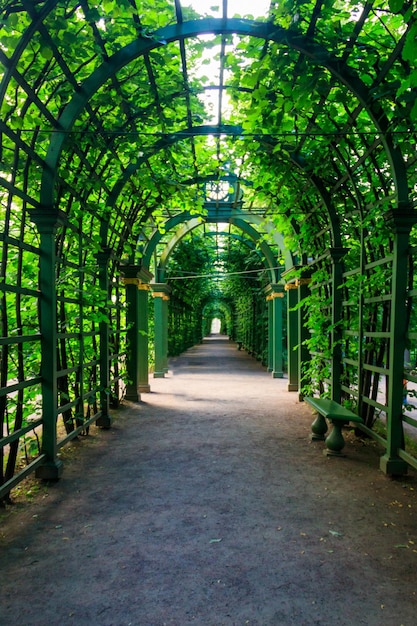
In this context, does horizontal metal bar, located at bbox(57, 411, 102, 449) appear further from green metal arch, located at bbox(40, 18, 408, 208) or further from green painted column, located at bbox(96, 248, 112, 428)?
green metal arch, located at bbox(40, 18, 408, 208)

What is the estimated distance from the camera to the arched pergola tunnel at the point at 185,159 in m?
3.63

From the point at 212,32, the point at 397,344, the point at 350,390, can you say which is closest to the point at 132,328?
the point at 350,390

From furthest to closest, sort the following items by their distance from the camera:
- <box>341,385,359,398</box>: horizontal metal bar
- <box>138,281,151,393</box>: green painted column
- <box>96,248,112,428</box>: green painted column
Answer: <box>138,281,151,393</box>: green painted column
<box>96,248,112,428</box>: green painted column
<box>341,385,359,398</box>: horizontal metal bar

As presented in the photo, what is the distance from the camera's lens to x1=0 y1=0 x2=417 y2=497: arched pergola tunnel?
3.63m

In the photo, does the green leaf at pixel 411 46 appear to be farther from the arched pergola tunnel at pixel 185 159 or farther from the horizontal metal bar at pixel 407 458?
the horizontal metal bar at pixel 407 458

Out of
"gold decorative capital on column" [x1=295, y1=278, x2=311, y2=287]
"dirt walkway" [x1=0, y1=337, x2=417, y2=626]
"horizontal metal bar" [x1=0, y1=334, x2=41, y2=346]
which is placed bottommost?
"dirt walkway" [x1=0, y1=337, x2=417, y2=626]

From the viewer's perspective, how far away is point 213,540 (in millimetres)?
2967

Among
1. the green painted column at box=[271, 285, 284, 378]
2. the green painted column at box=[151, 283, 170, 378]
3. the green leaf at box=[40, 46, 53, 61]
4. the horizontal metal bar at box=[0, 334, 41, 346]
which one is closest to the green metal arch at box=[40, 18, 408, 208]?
the green leaf at box=[40, 46, 53, 61]

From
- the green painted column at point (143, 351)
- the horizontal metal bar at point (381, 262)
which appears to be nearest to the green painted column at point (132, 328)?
the green painted column at point (143, 351)

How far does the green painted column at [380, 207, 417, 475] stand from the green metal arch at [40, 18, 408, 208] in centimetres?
48

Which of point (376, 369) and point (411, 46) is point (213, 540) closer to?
point (376, 369)

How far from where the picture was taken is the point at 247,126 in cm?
510

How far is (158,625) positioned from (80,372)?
362 centimetres

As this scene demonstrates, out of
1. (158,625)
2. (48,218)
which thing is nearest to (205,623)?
(158,625)
